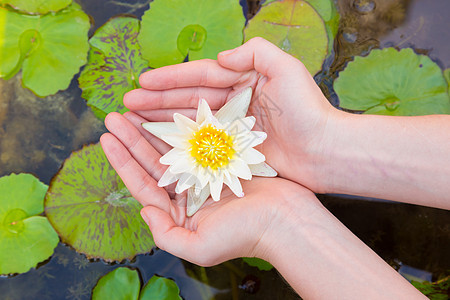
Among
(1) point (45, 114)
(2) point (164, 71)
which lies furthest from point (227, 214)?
(1) point (45, 114)

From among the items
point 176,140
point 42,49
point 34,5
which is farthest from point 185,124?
point 34,5

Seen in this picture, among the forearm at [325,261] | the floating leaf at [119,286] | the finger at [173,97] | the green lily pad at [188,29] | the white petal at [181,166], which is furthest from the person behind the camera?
the green lily pad at [188,29]

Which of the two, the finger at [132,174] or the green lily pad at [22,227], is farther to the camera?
the green lily pad at [22,227]

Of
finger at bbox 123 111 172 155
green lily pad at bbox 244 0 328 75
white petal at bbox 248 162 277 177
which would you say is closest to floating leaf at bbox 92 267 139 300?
finger at bbox 123 111 172 155

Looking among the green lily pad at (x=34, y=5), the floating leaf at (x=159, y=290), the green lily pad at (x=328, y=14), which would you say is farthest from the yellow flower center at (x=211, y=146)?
the green lily pad at (x=34, y=5)

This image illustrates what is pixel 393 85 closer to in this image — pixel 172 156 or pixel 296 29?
pixel 296 29

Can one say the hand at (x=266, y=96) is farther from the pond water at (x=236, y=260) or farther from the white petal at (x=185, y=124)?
the pond water at (x=236, y=260)

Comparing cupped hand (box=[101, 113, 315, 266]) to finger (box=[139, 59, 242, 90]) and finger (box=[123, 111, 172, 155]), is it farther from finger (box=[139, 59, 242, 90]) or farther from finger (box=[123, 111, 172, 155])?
finger (box=[139, 59, 242, 90])
